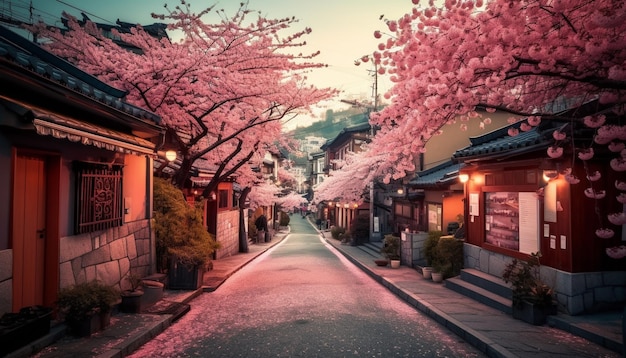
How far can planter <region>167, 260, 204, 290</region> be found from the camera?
36.3ft

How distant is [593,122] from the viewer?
6328 millimetres

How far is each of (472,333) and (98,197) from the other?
324 inches

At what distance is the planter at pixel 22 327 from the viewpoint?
5.19 meters

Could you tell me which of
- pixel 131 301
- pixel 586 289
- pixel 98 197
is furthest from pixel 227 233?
pixel 586 289

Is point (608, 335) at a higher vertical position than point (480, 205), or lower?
lower

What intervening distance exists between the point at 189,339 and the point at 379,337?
144 inches

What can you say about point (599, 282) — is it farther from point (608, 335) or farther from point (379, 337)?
point (379, 337)

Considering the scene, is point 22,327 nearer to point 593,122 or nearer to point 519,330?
point 519,330

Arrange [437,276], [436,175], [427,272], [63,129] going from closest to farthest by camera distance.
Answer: [63,129]
[437,276]
[427,272]
[436,175]

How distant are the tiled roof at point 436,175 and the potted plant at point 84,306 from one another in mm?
13562

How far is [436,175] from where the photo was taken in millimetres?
20125

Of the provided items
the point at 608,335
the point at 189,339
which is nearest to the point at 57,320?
the point at 189,339

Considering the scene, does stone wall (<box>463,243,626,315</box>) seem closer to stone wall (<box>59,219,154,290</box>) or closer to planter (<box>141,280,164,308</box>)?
planter (<box>141,280,164,308</box>)

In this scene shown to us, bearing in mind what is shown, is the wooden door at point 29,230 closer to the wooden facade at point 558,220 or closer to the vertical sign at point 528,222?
the wooden facade at point 558,220
